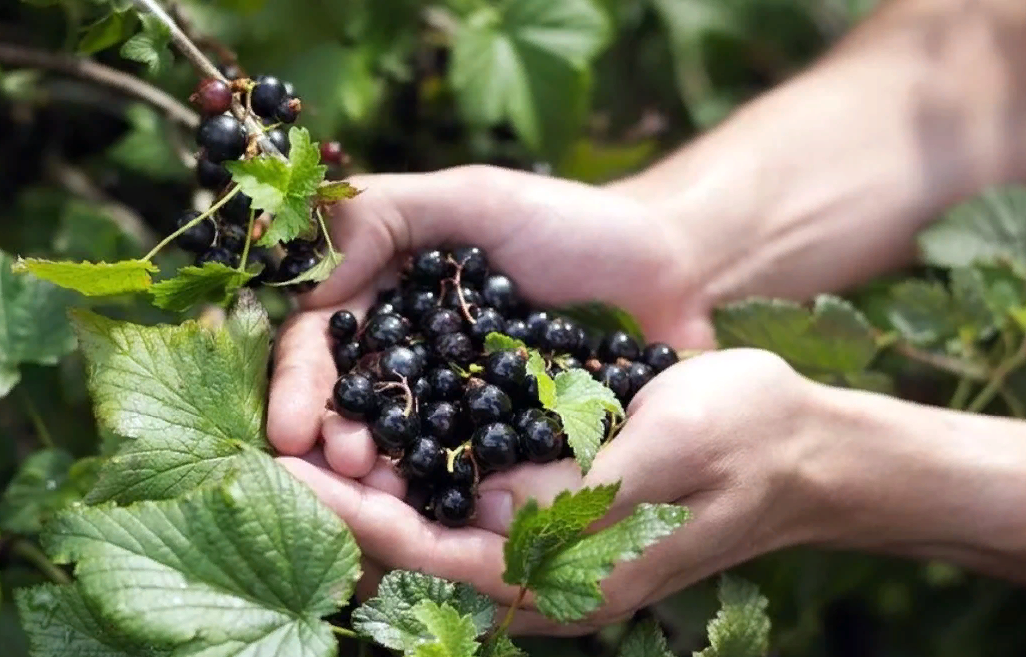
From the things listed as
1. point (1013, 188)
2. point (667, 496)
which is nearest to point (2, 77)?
point (667, 496)

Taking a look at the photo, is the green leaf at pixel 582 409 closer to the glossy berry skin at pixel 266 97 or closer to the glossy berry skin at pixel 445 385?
the glossy berry skin at pixel 445 385

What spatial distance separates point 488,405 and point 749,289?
0.55m

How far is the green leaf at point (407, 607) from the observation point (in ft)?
2.24

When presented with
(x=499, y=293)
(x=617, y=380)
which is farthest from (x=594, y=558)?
(x=499, y=293)

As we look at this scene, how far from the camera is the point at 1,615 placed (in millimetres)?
899

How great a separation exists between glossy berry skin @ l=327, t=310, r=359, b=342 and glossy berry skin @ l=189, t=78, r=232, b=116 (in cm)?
19

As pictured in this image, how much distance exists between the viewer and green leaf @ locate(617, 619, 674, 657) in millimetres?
773

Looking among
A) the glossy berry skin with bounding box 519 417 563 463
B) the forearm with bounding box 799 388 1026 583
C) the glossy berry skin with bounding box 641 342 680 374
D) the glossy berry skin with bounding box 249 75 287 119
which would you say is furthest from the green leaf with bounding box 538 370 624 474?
the glossy berry skin with bounding box 249 75 287 119

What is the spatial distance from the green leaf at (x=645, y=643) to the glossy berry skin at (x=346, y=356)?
0.30 m

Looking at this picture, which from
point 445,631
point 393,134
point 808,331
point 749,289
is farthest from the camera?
point 393,134

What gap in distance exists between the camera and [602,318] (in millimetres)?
952

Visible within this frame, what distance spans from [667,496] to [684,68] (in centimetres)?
94

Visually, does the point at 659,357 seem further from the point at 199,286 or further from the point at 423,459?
the point at 199,286

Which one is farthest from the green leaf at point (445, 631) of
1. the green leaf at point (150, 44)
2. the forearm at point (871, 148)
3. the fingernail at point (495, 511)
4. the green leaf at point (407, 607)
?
the forearm at point (871, 148)
